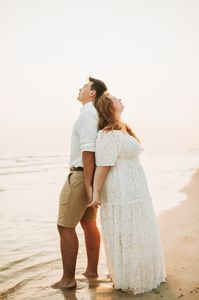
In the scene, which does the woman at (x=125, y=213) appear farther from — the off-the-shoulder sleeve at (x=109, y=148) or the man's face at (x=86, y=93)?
the man's face at (x=86, y=93)

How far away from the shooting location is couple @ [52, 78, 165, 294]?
139 inches

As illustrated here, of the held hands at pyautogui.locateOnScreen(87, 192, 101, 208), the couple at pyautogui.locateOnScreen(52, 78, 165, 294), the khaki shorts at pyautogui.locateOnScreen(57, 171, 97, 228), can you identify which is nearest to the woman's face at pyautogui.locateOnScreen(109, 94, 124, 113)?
the couple at pyautogui.locateOnScreen(52, 78, 165, 294)

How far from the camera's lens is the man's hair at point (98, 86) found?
13.3 feet

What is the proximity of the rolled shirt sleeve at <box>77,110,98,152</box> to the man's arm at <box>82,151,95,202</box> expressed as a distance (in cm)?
5

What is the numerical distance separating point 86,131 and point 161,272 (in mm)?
1607

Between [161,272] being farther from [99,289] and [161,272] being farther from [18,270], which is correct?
[18,270]

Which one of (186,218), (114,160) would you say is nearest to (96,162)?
(114,160)

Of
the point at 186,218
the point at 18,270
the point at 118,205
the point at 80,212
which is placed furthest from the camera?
the point at 186,218

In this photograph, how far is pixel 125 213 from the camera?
354 centimetres

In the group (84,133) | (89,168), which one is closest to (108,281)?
(89,168)

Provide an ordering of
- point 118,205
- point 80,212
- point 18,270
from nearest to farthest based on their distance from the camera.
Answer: point 118,205 < point 80,212 < point 18,270

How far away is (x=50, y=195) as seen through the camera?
39.2 ft

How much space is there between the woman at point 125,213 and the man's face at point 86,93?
0.38m

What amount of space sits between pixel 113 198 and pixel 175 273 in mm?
1175
